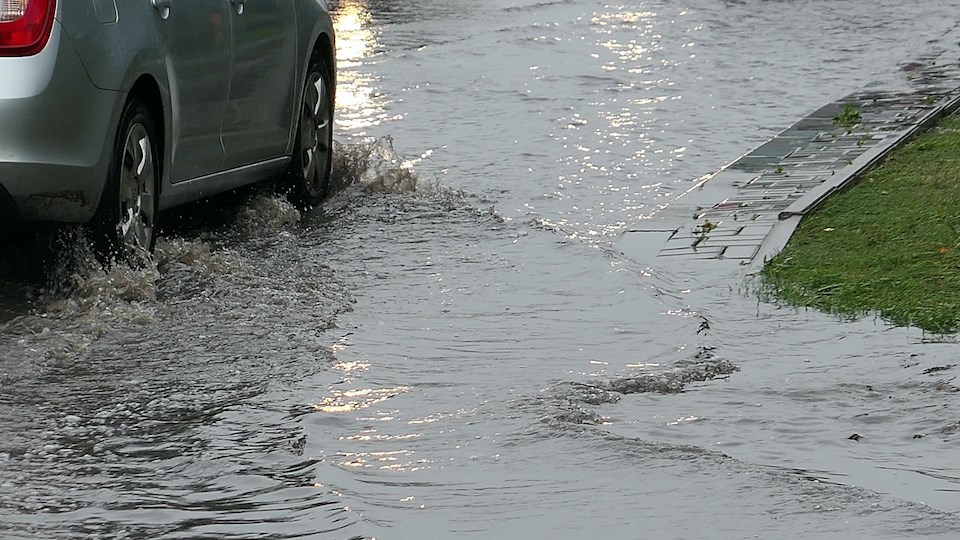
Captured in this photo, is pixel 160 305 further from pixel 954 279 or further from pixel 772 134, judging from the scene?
pixel 772 134

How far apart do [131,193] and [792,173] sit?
176 inches

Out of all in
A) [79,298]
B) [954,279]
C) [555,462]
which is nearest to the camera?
[555,462]

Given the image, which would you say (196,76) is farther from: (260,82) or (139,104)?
(260,82)

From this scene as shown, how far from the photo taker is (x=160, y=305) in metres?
7.24

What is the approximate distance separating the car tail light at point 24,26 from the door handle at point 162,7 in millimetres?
757

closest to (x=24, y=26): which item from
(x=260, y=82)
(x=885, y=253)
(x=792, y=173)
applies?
(x=260, y=82)

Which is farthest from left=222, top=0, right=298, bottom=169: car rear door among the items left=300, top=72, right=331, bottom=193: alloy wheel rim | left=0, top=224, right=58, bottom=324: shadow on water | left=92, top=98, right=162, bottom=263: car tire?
left=0, top=224, right=58, bottom=324: shadow on water

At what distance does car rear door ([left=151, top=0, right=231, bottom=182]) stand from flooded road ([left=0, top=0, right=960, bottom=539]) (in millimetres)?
422

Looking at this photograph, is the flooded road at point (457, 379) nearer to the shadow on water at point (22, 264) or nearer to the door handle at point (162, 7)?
the shadow on water at point (22, 264)

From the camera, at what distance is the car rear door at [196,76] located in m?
7.64

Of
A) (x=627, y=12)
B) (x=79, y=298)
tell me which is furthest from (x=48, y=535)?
(x=627, y=12)

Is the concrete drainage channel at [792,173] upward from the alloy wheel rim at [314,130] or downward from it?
downward

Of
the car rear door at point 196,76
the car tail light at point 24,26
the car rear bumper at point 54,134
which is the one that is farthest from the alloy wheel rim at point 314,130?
the car tail light at point 24,26

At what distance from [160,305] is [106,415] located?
5.05 ft
